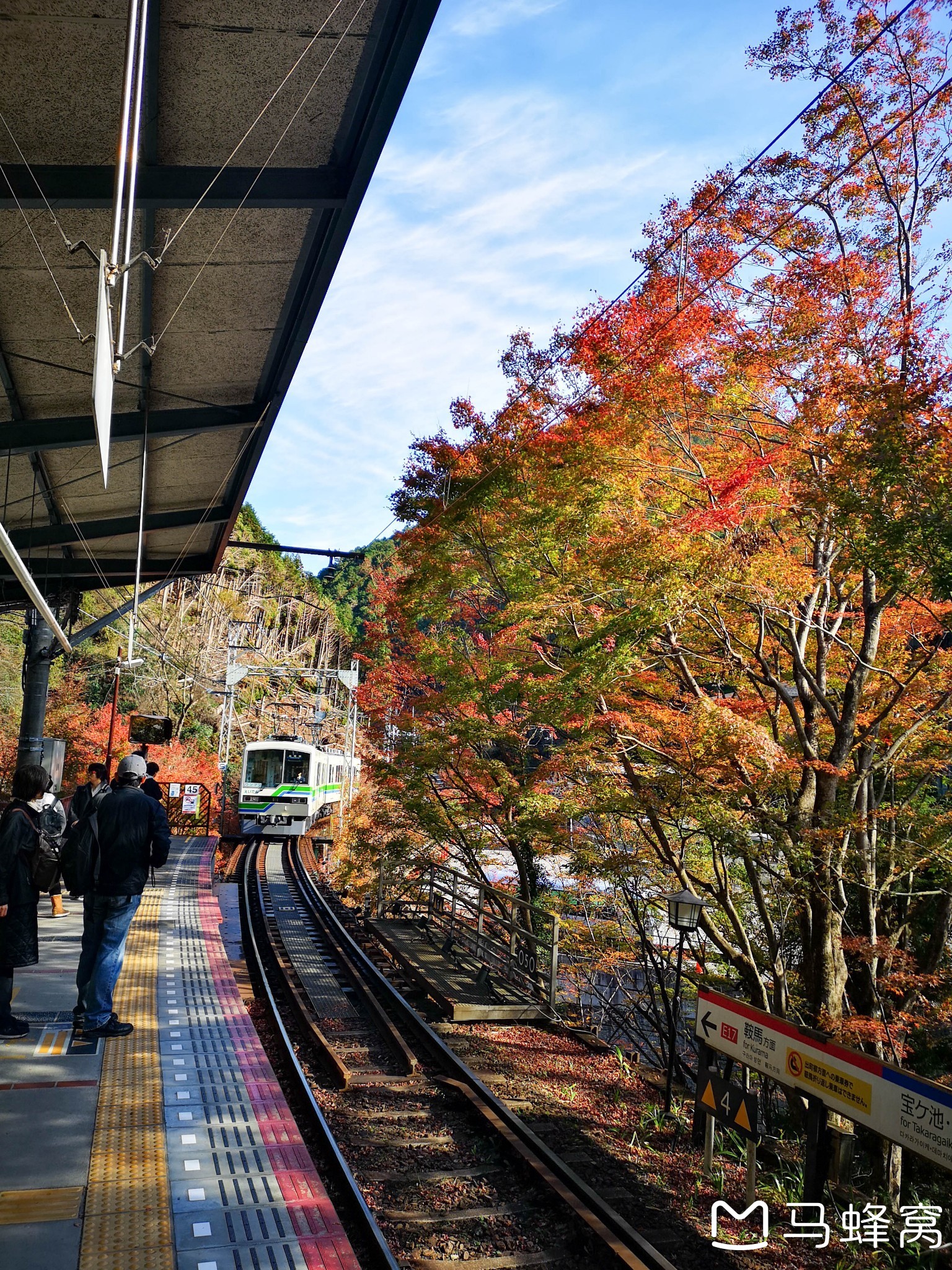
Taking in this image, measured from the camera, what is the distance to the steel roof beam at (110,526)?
11266 mm

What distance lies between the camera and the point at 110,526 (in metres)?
12.2

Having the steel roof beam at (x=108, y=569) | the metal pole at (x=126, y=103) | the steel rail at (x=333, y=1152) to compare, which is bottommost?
the steel rail at (x=333, y=1152)

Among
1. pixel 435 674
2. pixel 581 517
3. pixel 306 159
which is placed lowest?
pixel 435 674

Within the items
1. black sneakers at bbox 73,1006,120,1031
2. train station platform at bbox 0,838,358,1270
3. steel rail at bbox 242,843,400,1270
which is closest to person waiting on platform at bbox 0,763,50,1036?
black sneakers at bbox 73,1006,120,1031

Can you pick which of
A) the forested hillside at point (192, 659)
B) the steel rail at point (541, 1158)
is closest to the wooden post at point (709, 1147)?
the steel rail at point (541, 1158)

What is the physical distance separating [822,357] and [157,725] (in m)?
11.0

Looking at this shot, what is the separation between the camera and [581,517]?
30.6 feet

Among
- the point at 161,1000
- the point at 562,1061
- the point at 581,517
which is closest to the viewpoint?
the point at 161,1000

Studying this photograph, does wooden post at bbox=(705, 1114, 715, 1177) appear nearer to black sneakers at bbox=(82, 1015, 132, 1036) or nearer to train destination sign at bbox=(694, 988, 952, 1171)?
train destination sign at bbox=(694, 988, 952, 1171)

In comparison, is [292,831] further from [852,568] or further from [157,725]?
[852,568]

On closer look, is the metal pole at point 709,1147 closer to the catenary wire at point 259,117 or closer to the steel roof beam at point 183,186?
the catenary wire at point 259,117

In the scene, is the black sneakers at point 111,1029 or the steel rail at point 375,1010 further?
the steel rail at point 375,1010

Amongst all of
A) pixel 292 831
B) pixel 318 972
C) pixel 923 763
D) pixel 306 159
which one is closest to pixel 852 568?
pixel 923 763

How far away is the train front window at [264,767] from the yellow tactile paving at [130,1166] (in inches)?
702
